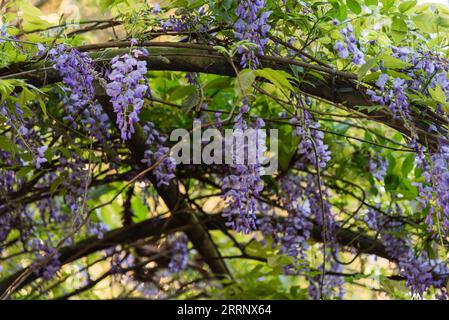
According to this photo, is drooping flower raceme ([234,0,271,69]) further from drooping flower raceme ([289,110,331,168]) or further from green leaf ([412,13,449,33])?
green leaf ([412,13,449,33])

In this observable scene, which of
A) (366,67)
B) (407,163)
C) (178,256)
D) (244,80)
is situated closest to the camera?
(244,80)

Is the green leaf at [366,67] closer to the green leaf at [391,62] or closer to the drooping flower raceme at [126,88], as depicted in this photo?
the green leaf at [391,62]

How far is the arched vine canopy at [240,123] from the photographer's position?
149cm

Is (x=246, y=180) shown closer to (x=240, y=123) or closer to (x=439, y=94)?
(x=240, y=123)

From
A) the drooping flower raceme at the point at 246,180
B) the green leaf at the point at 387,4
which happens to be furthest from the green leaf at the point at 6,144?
the green leaf at the point at 387,4

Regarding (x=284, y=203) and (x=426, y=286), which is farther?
(x=284, y=203)

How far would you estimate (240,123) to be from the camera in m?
1.58

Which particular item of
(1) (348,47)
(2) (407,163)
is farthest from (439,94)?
(2) (407,163)

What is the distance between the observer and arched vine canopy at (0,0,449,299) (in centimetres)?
149

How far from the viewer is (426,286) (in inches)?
82.5
